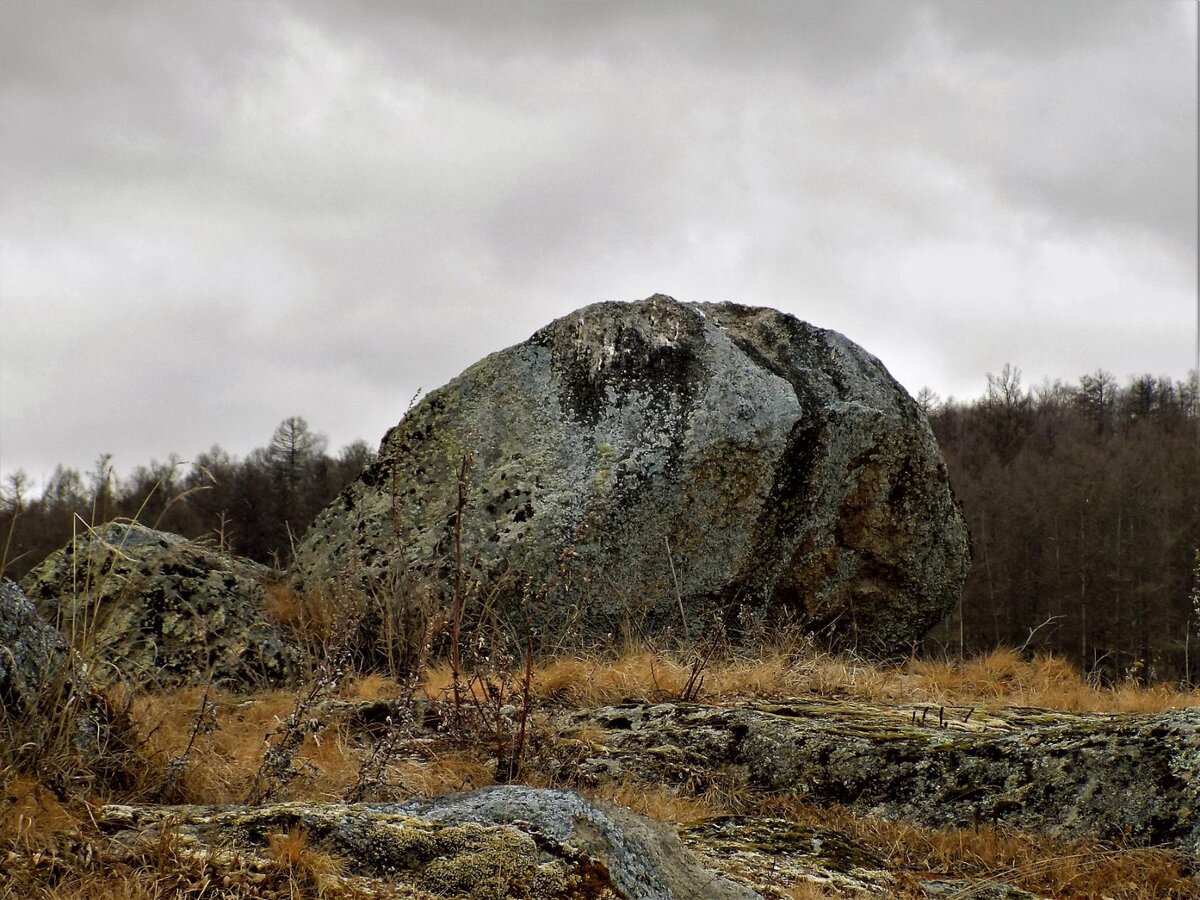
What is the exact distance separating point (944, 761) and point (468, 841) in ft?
7.46

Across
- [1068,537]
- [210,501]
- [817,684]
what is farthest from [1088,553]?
[817,684]

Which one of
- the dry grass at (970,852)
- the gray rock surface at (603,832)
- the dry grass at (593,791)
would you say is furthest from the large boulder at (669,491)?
the gray rock surface at (603,832)

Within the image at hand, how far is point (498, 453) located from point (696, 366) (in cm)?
143

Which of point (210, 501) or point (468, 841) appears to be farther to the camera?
point (210, 501)

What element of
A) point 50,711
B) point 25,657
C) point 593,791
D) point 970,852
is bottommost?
point 970,852

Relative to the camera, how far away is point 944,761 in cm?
378

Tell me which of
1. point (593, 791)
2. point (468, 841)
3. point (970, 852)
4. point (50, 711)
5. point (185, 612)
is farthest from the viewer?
point (185, 612)

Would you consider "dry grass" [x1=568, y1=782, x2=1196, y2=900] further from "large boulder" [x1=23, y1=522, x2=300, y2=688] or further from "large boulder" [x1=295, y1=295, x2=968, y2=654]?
"large boulder" [x1=23, y1=522, x2=300, y2=688]

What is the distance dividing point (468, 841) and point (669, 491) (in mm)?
4554

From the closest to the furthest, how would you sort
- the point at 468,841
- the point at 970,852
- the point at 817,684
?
the point at 468,841
the point at 970,852
the point at 817,684

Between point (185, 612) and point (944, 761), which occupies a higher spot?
point (185, 612)

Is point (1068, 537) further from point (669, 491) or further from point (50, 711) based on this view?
point (50, 711)

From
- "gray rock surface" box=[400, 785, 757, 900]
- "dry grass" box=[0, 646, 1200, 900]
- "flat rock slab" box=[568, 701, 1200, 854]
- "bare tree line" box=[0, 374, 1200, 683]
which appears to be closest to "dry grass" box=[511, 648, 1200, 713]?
"dry grass" box=[0, 646, 1200, 900]

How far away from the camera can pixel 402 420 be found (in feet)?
23.0
